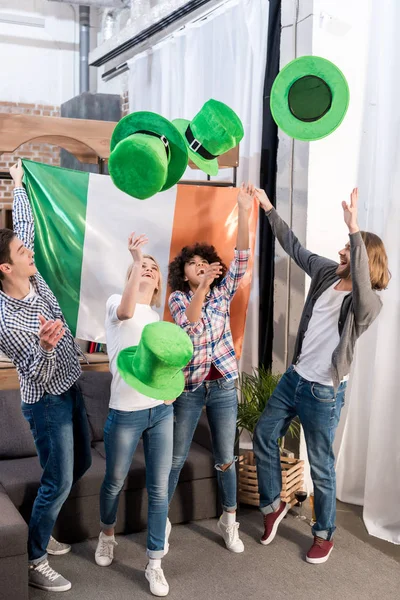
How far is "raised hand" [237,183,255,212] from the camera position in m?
3.22

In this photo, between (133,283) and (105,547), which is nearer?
(133,283)

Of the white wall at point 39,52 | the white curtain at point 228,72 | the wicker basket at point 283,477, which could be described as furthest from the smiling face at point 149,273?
the white wall at point 39,52

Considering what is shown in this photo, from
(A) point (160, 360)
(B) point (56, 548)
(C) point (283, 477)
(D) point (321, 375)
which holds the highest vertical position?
(A) point (160, 360)

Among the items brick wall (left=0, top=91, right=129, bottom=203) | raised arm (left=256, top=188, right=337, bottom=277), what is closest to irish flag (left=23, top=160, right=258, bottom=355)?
raised arm (left=256, top=188, right=337, bottom=277)

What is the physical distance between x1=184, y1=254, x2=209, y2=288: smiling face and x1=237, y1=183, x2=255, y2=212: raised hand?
0.30 m

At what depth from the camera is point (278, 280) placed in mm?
4098

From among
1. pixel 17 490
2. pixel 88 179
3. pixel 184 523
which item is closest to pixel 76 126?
pixel 88 179

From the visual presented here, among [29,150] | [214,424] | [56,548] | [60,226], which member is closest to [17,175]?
[60,226]

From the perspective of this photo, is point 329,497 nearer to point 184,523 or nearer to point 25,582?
point 184,523

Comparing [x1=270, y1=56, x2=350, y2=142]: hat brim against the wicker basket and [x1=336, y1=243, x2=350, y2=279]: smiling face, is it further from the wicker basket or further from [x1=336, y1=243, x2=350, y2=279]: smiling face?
the wicker basket

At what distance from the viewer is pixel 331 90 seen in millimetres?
2717

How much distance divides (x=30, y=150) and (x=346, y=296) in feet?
15.9

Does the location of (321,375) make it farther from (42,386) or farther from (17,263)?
(17,263)

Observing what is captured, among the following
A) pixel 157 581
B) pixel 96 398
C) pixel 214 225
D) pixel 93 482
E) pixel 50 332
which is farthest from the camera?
pixel 96 398
